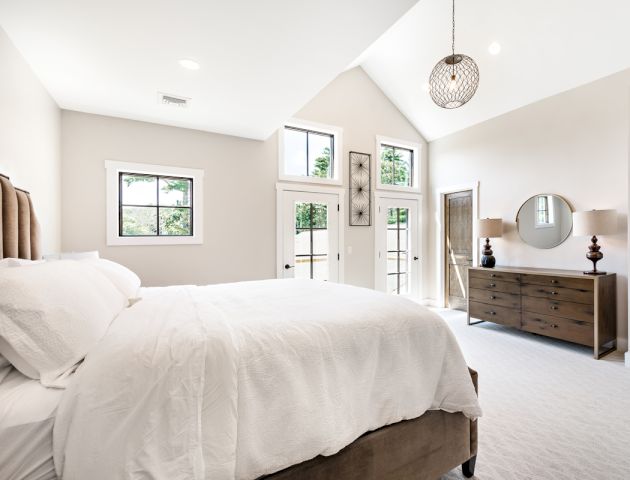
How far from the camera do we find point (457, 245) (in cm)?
507

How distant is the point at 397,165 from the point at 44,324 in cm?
518

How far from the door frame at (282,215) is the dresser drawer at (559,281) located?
2.32 m

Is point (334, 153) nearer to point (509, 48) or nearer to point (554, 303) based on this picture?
point (509, 48)

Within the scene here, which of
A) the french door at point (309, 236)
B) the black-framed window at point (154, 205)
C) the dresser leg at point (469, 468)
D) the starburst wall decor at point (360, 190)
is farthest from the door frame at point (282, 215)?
the dresser leg at point (469, 468)

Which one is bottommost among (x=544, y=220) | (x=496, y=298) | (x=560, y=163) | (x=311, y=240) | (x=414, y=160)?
(x=496, y=298)

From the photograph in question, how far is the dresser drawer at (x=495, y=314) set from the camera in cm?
378

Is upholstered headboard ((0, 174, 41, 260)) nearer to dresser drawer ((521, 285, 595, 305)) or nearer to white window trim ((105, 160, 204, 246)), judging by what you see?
white window trim ((105, 160, 204, 246))

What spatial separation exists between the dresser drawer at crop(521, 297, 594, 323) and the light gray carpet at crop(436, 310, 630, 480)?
1.28 ft

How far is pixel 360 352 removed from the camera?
4.25ft

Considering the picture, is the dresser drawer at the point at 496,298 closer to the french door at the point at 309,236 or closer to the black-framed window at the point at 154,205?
the french door at the point at 309,236

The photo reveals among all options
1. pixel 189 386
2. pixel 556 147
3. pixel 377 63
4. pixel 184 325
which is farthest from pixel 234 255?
pixel 556 147

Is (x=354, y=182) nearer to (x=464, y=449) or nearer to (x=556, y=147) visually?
(x=556, y=147)

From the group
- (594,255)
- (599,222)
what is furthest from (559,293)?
(599,222)

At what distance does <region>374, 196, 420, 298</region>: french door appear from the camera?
4.99 m
